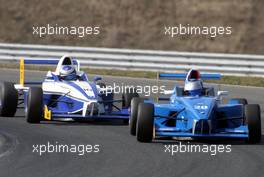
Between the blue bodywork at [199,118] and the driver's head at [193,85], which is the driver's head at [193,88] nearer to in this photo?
the driver's head at [193,85]

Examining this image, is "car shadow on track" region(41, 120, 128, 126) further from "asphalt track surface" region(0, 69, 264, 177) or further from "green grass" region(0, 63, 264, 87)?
"green grass" region(0, 63, 264, 87)

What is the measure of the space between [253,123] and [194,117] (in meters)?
1.02

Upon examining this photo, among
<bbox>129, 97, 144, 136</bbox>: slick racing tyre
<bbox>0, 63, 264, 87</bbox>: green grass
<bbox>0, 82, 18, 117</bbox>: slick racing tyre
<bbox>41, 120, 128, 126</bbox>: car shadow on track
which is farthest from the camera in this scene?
<bbox>0, 63, 264, 87</bbox>: green grass

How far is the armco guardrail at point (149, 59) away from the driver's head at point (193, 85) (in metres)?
13.1

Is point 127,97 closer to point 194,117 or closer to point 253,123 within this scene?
point 194,117

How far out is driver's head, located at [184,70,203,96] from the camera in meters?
18.0

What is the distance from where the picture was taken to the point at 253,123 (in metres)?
16.5

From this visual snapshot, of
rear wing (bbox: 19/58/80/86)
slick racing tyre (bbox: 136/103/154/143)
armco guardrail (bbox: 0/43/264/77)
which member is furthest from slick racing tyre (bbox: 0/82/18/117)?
armco guardrail (bbox: 0/43/264/77)

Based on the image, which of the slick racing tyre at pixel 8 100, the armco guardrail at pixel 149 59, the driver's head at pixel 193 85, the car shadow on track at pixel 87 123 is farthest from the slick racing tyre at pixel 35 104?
the armco guardrail at pixel 149 59

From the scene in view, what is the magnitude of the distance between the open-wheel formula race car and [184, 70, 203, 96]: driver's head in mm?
1857

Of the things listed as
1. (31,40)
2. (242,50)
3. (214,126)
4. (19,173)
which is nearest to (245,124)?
(214,126)

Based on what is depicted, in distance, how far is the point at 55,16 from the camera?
130 ft

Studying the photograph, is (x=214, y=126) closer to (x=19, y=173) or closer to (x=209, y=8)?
(x=19, y=173)

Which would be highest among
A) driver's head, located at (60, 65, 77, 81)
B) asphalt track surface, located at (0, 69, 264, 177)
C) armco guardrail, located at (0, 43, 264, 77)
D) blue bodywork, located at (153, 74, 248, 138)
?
armco guardrail, located at (0, 43, 264, 77)
